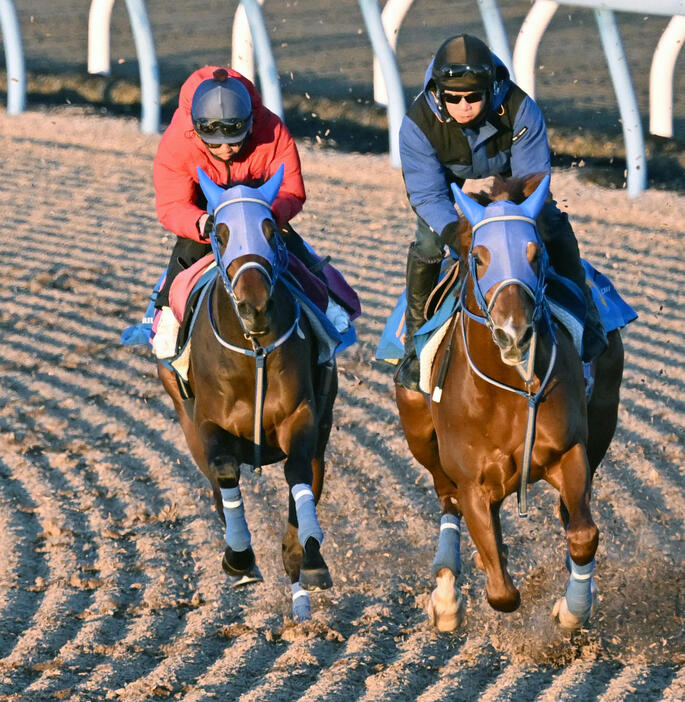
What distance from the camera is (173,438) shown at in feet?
26.2

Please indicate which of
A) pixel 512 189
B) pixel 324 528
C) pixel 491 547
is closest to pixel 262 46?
pixel 324 528

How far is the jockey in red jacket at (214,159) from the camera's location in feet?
19.3

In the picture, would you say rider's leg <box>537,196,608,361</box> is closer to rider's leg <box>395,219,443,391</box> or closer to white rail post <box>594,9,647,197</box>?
rider's leg <box>395,219,443,391</box>

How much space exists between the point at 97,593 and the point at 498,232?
2.59 metres

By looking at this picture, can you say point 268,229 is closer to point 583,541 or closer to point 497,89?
point 497,89

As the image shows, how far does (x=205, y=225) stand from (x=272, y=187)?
12.6 inches

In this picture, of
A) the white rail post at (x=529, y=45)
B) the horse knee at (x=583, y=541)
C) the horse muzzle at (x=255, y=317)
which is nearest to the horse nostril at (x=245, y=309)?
the horse muzzle at (x=255, y=317)

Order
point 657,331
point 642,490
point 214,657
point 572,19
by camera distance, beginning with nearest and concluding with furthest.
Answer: point 214,657 < point 642,490 < point 657,331 < point 572,19

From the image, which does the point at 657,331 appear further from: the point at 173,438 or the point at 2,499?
the point at 2,499

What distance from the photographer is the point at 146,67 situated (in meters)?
13.3

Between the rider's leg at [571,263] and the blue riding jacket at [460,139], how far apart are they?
217 mm

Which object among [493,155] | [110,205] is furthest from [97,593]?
[110,205]

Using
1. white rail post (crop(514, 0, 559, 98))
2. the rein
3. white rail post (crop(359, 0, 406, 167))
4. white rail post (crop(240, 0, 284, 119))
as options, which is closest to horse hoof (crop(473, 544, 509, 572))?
the rein

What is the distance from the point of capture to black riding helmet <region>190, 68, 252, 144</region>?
18.9ft
